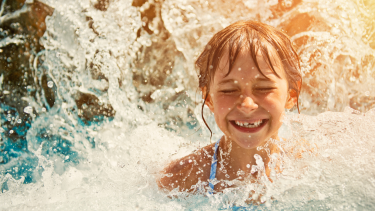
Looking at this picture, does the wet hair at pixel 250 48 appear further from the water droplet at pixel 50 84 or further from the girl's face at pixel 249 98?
the water droplet at pixel 50 84

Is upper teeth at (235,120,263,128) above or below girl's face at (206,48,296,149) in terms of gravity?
below

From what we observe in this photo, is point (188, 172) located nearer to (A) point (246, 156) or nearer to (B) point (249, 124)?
(A) point (246, 156)

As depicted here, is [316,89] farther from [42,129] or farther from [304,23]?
[42,129]

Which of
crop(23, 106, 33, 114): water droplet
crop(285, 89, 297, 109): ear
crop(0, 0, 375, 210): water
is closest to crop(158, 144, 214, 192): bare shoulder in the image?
crop(285, 89, 297, 109): ear

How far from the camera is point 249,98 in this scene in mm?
1995

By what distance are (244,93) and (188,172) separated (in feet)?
3.19

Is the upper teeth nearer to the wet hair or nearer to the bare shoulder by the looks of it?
the wet hair

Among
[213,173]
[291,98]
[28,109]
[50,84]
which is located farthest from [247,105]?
[28,109]

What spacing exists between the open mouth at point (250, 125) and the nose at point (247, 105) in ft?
0.51

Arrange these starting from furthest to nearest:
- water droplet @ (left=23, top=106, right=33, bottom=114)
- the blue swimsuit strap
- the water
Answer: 1. water droplet @ (left=23, top=106, right=33, bottom=114)
2. the water
3. the blue swimsuit strap

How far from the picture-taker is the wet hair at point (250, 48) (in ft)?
6.68

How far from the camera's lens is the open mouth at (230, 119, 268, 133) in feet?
7.02

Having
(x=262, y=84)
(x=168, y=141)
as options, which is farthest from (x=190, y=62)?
(x=262, y=84)

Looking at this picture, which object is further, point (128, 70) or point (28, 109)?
point (28, 109)
